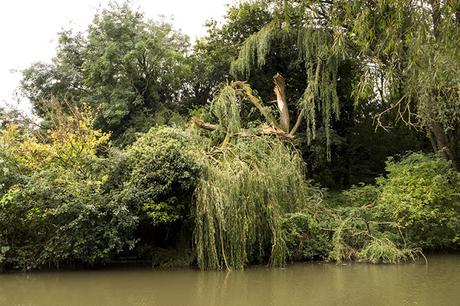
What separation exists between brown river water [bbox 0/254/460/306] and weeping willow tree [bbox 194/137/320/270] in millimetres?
417

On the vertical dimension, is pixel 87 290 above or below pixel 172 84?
below

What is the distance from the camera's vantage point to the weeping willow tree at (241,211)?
9422 millimetres

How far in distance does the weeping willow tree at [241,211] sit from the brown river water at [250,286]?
42cm

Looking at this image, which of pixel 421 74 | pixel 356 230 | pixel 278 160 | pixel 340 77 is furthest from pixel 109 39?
pixel 421 74

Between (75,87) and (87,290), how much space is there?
1293cm

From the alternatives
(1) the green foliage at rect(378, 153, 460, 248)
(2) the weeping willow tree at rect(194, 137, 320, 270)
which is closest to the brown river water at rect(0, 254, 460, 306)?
(2) the weeping willow tree at rect(194, 137, 320, 270)

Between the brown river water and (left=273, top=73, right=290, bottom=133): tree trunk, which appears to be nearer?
the brown river water

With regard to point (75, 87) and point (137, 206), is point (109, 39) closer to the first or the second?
point (75, 87)

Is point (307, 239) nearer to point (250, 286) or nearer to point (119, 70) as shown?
point (250, 286)

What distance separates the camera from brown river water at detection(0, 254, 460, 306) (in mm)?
6926

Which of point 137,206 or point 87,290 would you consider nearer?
point 87,290

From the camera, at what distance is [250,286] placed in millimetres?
7984

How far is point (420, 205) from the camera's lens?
11398 mm

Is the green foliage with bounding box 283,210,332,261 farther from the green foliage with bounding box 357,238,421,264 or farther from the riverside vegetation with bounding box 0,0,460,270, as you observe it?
the green foliage with bounding box 357,238,421,264
